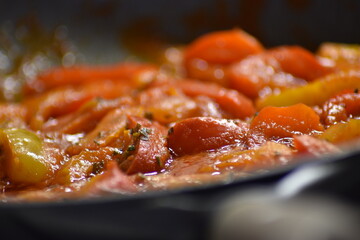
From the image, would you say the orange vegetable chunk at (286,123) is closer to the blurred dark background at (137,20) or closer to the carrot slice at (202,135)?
the carrot slice at (202,135)

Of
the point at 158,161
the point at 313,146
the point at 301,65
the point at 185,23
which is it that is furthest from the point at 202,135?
the point at 185,23

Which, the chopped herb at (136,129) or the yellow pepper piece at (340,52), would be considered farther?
the yellow pepper piece at (340,52)

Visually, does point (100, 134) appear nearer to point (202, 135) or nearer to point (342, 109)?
point (202, 135)

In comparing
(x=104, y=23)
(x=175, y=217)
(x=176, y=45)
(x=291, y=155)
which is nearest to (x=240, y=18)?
(x=176, y=45)

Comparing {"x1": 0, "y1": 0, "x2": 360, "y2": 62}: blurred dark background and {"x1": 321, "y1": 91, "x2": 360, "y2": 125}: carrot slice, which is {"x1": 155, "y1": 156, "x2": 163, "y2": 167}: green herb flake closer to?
{"x1": 321, "y1": 91, "x2": 360, "y2": 125}: carrot slice

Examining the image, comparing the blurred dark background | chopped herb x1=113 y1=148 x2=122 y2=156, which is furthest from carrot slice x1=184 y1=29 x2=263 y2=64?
chopped herb x1=113 y1=148 x2=122 y2=156

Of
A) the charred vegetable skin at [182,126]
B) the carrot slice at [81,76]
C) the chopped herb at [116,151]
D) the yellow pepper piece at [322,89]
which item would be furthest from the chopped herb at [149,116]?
the carrot slice at [81,76]

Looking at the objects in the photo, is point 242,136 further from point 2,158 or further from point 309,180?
point 2,158
